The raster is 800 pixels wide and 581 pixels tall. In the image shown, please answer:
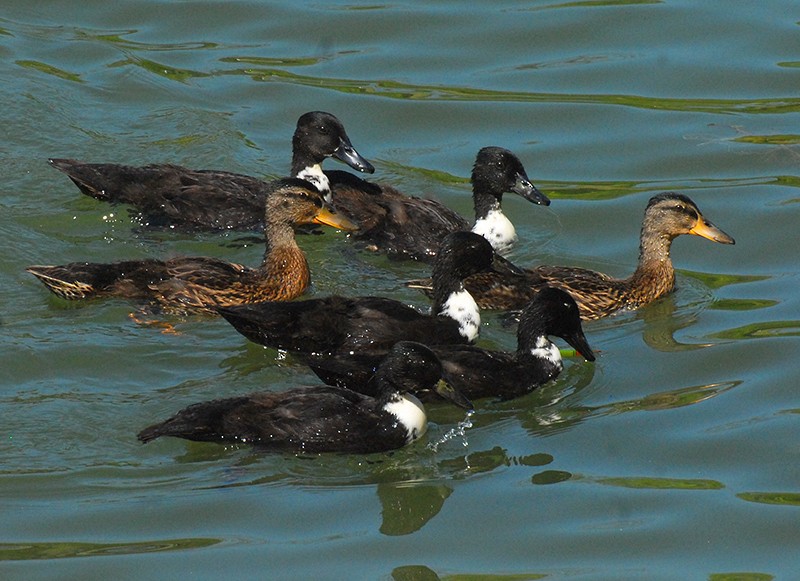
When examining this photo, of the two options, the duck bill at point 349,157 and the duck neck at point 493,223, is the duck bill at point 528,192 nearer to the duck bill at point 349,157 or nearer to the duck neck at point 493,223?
the duck neck at point 493,223

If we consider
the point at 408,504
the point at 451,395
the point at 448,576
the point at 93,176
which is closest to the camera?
the point at 448,576

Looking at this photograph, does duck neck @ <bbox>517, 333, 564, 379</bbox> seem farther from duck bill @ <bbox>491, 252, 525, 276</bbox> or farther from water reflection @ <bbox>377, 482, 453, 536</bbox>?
water reflection @ <bbox>377, 482, 453, 536</bbox>

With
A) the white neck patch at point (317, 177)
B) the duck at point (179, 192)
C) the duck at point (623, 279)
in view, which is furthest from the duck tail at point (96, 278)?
the white neck patch at point (317, 177)

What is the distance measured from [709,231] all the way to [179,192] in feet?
14.6

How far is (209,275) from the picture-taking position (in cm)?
1187

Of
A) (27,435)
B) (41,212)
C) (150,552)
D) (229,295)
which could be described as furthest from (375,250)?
(150,552)

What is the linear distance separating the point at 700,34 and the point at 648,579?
407 inches

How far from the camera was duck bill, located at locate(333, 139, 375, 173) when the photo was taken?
14.0 metres

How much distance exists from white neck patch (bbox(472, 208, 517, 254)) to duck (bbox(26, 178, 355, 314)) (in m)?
1.61

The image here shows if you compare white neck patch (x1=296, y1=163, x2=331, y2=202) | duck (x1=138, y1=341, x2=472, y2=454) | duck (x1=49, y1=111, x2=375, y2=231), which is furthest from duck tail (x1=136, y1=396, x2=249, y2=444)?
white neck patch (x1=296, y1=163, x2=331, y2=202)

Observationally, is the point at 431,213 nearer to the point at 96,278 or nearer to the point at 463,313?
the point at 463,313

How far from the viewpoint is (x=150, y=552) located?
27.7 ft

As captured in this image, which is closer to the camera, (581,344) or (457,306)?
(581,344)

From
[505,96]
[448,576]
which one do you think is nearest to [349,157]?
[505,96]
